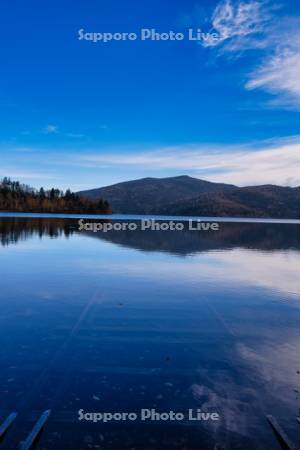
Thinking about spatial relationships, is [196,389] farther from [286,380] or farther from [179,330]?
[179,330]

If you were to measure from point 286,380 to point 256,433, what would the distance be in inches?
92.1

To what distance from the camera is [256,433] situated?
6.29 m

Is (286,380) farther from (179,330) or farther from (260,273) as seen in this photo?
(260,273)

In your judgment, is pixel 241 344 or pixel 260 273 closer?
pixel 241 344

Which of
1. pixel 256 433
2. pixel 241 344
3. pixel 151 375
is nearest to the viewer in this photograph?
pixel 256 433

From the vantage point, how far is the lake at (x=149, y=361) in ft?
20.6

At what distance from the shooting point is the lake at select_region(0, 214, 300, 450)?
6.29 m

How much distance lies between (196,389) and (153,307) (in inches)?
257

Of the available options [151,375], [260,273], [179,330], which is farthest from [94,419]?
[260,273]

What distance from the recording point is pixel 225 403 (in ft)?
23.6

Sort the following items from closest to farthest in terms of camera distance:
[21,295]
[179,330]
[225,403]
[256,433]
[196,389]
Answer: [256,433] < [225,403] < [196,389] < [179,330] < [21,295]

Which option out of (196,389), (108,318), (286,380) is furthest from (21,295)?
(286,380)

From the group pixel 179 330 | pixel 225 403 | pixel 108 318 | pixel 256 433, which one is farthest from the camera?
pixel 108 318

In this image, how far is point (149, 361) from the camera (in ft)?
29.2
